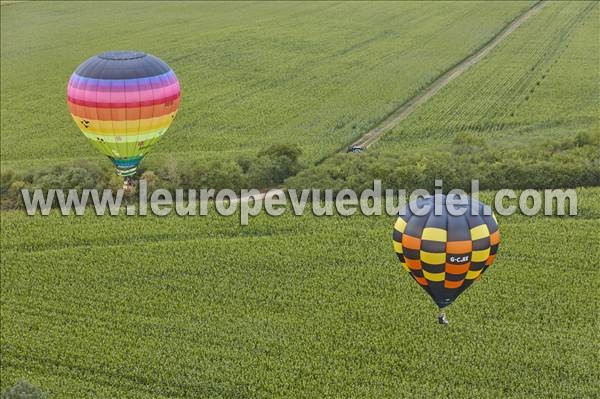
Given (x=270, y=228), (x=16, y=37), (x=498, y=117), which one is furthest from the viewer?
(x=16, y=37)

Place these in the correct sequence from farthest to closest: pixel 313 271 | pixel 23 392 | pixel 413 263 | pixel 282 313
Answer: pixel 313 271, pixel 282 313, pixel 413 263, pixel 23 392

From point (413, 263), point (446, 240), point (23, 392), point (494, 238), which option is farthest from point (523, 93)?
point (23, 392)

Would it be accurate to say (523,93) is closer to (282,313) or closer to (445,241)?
(282,313)

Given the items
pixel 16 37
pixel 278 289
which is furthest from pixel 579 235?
pixel 16 37

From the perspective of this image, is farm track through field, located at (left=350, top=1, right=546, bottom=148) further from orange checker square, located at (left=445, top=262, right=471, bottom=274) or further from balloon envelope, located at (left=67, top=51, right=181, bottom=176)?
orange checker square, located at (left=445, top=262, right=471, bottom=274)

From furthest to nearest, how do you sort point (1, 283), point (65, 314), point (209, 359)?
point (1, 283)
point (65, 314)
point (209, 359)

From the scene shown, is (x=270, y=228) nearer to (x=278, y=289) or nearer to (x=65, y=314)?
(x=278, y=289)
